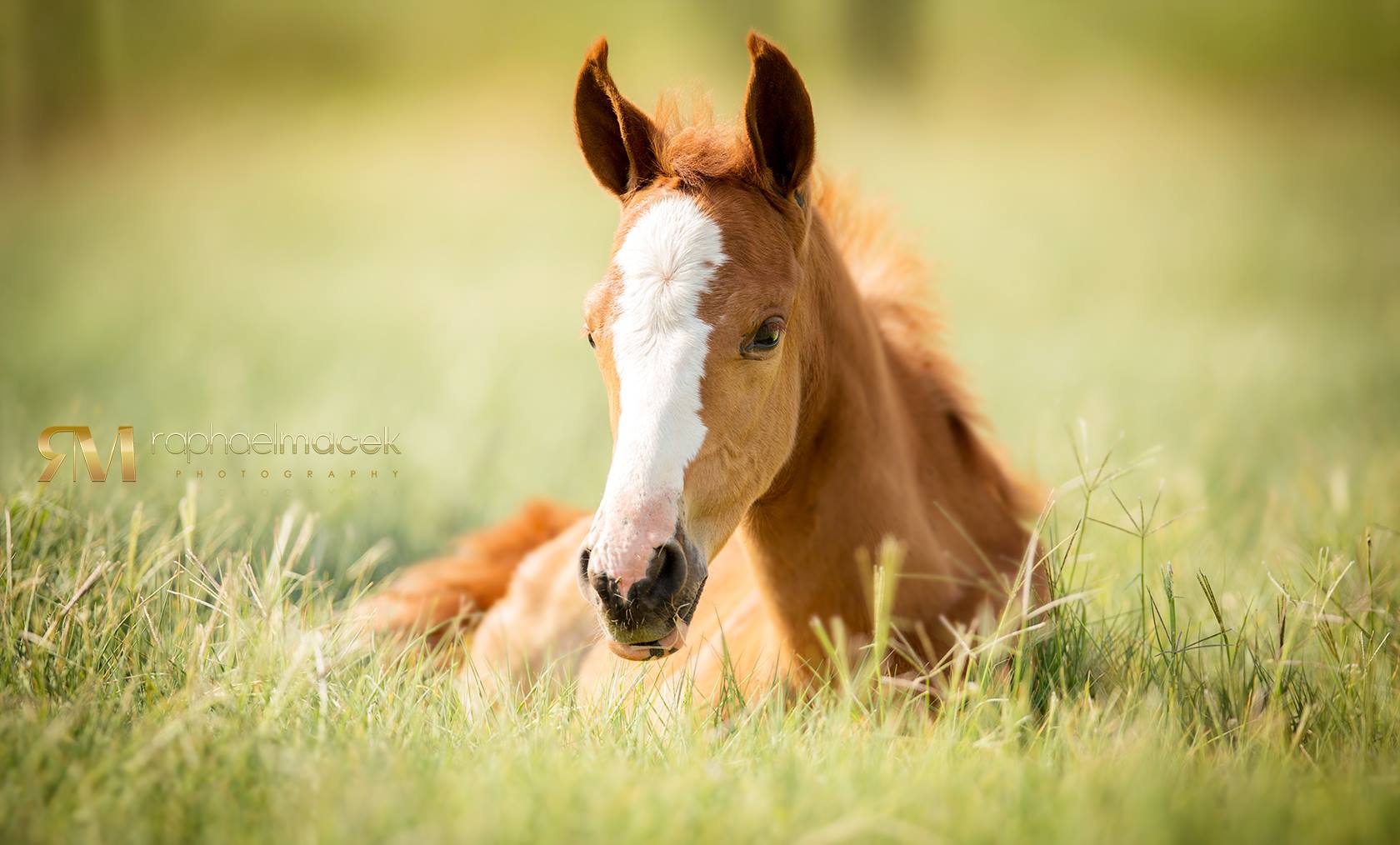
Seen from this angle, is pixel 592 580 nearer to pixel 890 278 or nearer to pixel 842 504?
pixel 842 504

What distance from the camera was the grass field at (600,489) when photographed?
7.16 feet

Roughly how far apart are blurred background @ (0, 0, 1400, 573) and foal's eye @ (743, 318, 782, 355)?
102 centimetres

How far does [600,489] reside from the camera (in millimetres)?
6289

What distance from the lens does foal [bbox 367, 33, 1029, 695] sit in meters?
2.49

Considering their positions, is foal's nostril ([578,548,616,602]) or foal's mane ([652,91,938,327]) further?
foal's mane ([652,91,938,327])

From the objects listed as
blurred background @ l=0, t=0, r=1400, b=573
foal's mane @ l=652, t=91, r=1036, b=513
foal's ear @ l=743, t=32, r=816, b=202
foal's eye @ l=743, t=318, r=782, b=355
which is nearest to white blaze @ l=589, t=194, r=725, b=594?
foal's eye @ l=743, t=318, r=782, b=355

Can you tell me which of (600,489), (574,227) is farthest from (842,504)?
(574,227)

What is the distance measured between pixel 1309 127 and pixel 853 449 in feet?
57.1

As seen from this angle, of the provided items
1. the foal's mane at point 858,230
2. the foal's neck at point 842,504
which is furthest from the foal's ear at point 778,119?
the foal's neck at point 842,504

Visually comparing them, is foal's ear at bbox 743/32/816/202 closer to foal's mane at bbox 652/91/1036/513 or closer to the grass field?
foal's mane at bbox 652/91/1036/513

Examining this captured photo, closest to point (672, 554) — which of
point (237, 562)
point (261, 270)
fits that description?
point (237, 562)

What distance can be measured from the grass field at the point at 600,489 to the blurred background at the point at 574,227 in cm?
7

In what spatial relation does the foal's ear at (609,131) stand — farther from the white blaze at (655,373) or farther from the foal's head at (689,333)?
the white blaze at (655,373)

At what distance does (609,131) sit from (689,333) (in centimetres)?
90
